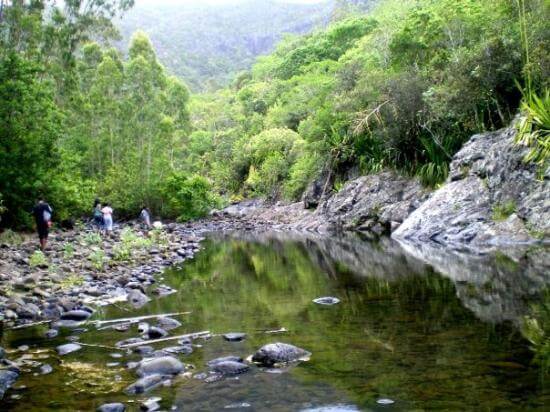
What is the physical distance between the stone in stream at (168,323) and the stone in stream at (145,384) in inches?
103

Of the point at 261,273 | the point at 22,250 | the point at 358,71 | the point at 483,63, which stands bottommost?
the point at 261,273

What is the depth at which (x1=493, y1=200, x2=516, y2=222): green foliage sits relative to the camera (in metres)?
18.7

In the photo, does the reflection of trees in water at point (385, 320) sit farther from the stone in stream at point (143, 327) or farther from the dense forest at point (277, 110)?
the dense forest at point (277, 110)

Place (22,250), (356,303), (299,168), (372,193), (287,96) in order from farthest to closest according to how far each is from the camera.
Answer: (287,96) → (299,168) → (372,193) → (22,250) → (356,303)

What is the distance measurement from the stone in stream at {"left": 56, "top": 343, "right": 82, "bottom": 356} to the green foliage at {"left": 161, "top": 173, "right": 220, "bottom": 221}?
33779mm

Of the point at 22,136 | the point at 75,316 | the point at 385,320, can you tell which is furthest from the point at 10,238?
the point at 385,320

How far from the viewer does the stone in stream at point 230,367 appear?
6.34 metres

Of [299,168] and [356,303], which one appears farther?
[299,168]

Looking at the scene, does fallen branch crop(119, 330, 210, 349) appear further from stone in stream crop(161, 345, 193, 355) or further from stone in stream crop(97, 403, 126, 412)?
stone in stream crop(97, 403, 126, 412)

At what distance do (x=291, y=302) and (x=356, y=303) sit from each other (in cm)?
127

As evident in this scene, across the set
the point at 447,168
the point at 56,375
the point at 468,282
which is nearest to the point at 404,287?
the point at 468,282

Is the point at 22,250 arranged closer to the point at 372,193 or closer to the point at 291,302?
the point at 291,302

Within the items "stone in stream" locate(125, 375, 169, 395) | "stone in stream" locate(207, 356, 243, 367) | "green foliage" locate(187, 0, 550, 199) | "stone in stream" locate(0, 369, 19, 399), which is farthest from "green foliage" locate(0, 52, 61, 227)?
"stone in stream" locate(125, 375, 169, 395)

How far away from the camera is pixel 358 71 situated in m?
33.6
